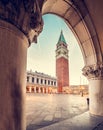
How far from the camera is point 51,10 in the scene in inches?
236

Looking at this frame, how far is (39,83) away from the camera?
2562 inches

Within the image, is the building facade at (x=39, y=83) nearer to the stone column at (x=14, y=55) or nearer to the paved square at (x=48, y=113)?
the paved square at (x=48, y=113)

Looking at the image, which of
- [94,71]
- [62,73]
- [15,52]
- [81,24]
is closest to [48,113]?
[94,71]

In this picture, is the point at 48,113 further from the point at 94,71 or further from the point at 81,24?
the point at 81,24

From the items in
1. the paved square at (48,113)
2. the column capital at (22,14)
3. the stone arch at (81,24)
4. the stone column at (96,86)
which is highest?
the stone arch at (81,24)

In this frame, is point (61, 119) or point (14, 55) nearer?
point (14, 55)

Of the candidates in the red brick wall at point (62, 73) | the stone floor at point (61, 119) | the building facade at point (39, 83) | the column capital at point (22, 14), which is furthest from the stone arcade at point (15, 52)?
the red brick wall at point (62, 73)

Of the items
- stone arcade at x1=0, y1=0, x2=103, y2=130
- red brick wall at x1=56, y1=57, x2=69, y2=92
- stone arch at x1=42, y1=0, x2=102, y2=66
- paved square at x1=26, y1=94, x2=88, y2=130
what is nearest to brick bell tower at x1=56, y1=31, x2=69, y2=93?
red brick wall at x1=56, y1=57, x2=69, y2=92

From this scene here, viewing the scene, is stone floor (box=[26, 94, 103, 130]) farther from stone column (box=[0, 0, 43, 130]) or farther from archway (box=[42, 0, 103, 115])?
stone column (box=[0, 0, 43, 130])

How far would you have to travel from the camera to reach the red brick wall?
7506 centimetres

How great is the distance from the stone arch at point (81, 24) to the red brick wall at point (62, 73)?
6821 cm

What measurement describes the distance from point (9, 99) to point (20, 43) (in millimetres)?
793

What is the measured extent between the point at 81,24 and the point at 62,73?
2727 inches

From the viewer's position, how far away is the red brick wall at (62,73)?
75.1 m
